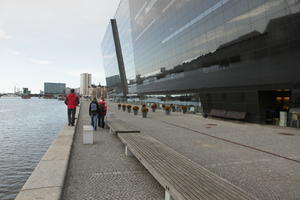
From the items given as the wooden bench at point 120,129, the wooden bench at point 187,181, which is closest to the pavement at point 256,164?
the wooden bench at point 187,181

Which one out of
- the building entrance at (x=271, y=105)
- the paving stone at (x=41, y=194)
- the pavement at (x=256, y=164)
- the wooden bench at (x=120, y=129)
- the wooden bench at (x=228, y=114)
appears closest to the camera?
the paving stone at (x=41, y=194)

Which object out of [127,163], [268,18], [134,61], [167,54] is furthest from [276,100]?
[134,61]

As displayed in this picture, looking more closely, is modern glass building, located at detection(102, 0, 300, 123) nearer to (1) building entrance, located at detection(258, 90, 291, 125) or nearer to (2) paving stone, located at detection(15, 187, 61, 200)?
(1) building entrance, located at detection(258, 90, 291, 125)

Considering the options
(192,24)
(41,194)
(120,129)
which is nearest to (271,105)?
(120,129)

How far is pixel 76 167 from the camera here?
5719mm

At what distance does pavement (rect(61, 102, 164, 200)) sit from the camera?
4.08 metres

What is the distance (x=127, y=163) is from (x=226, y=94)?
56.2 ft

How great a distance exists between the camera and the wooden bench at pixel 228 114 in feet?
60.4

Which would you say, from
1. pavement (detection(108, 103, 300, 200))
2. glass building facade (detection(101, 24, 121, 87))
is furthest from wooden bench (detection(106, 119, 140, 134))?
glass building facade (detection(101, 24, 121, 87))

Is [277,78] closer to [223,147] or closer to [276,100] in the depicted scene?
[276,100]

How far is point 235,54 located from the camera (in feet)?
63.7

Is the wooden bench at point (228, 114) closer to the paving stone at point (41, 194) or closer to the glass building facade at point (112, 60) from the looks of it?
the paving stone at point (41, 194)

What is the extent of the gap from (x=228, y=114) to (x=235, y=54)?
5.70m

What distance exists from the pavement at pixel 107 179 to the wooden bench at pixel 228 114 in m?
14.3
